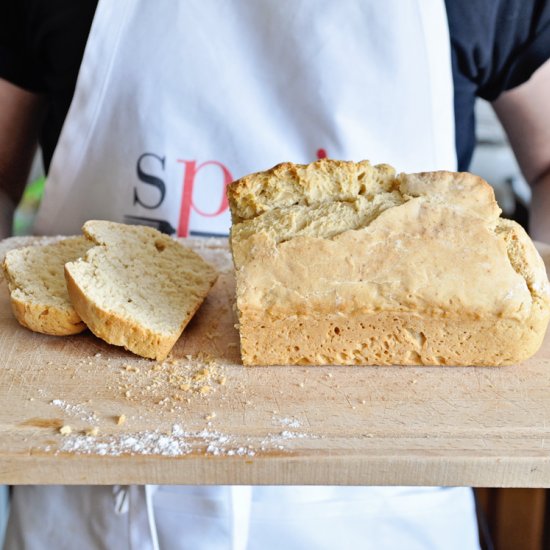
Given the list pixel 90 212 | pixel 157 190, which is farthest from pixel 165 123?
pixel 90 212

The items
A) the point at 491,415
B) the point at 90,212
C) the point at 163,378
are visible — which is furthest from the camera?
the point at 90,212

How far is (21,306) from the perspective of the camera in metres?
1.54

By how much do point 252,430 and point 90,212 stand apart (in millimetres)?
1094

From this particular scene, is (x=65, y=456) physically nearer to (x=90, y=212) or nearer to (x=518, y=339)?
(x=518, y=339)

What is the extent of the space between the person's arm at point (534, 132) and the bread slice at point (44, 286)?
1349mm

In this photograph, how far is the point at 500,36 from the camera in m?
2.04

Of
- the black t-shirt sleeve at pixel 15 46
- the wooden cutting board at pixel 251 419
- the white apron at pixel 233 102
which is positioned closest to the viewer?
the wooden cutting board at pixel 251 419

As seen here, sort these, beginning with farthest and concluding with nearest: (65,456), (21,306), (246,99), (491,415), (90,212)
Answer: (90,212)
(246,99)
(21,306)
(491,415)
(65,456)

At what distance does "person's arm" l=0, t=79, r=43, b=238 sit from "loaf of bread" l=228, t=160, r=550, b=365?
41.2 inches

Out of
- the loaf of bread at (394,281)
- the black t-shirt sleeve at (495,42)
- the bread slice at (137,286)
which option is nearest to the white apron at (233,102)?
the black t-shirt sleeve at (495,42)

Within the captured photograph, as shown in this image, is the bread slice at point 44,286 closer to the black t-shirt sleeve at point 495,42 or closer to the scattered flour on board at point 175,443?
the scattered flour on board at point 175,443

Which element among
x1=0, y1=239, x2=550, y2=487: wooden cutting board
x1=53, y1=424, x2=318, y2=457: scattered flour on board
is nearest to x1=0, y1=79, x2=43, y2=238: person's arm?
x1=0, y1=239, x2=550, y2=487: wooden cutting board

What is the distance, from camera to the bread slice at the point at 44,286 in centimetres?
153

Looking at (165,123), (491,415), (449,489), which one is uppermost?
(165,123)
